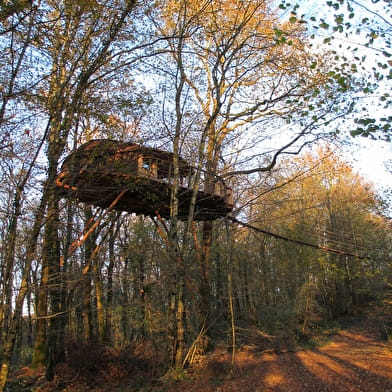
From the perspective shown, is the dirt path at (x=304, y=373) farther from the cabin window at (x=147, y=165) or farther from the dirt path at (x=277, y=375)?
the cabin window at (x=147, y=165)

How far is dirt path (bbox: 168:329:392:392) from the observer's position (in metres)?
8.76

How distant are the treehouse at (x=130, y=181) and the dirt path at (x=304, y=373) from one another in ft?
16.0

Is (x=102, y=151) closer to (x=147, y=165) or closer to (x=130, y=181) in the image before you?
(x=130, y=181)

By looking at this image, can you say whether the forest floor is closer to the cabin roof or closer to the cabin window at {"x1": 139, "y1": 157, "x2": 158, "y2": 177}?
the cabin window at {"x1": 139, "y1": 157, "x2": 158, "y2": 177}

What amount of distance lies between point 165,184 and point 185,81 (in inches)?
143

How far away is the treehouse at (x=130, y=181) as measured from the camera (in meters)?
6.71

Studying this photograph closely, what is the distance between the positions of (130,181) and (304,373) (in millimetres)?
8134

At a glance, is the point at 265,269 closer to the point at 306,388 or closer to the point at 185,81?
the point at 306,388

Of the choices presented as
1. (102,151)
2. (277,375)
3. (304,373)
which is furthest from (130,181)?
(304,373)

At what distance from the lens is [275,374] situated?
10531mm

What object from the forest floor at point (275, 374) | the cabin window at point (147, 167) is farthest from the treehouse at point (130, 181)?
the forest floor at point (275, 374)

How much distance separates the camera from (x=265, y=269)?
2247 cm

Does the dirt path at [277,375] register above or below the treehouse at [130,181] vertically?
below

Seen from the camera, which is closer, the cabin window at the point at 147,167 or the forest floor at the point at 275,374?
the cabin window at the point at 147,167
